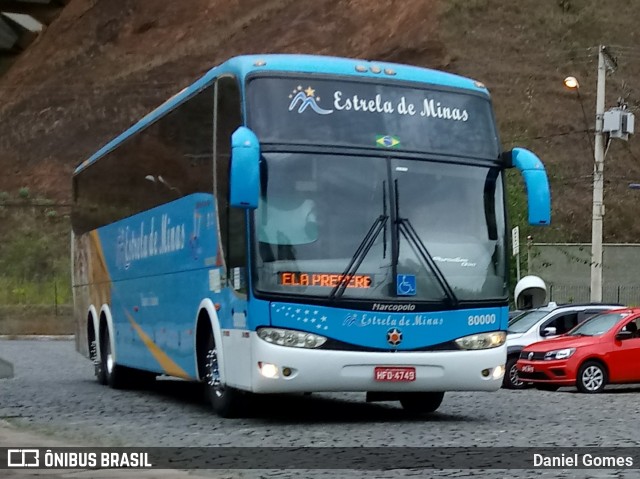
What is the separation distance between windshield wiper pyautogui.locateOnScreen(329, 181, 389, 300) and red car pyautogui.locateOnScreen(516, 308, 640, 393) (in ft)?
28.7

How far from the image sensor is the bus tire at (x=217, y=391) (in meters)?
14.7

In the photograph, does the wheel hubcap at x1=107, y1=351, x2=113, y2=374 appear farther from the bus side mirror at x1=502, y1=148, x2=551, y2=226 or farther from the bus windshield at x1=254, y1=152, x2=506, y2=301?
the bus side mirror at x1=502, y1=148, x2=551, y2=226

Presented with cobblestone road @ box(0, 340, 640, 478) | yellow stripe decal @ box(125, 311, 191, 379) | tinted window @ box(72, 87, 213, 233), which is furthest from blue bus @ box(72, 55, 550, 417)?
yellow stripe decal @ box(125, 311, 191, 379)

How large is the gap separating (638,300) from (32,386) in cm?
3681

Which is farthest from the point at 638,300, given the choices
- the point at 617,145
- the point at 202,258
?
the point at 202,258

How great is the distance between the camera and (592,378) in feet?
70.8

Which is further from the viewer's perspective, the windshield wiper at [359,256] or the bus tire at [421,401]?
the bus tire at [421,401]

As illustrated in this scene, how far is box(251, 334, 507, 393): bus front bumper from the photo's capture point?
44.0 feet

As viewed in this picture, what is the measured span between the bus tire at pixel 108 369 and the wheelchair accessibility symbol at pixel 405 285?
866cm

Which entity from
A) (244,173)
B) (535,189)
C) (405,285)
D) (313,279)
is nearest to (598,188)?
(535,189)

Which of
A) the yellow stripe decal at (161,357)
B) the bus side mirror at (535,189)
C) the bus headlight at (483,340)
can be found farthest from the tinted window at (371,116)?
the yellow stripe decal at (161,357)

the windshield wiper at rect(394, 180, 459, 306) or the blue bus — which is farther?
the windshield wiper at rect(394, 180, 459, 306)

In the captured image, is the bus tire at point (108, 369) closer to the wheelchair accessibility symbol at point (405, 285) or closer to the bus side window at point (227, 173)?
the bus side window at point (227, 173)

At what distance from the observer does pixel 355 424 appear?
14.2 meters
